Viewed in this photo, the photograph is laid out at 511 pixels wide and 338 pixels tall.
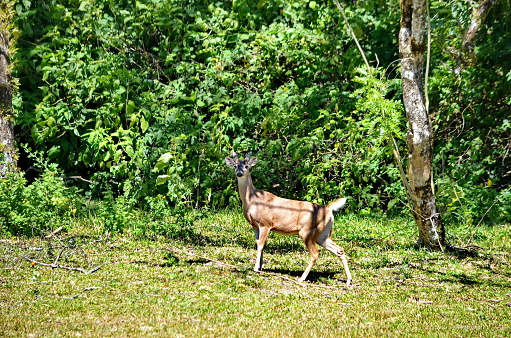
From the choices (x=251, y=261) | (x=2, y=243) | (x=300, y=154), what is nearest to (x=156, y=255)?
(x=251, y=261)

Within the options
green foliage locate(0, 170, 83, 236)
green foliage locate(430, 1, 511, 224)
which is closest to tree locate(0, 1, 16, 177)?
green foliage locate(0, 170, 83, 236)

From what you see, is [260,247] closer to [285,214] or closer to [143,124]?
[285,214]

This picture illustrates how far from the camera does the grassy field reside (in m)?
6.52

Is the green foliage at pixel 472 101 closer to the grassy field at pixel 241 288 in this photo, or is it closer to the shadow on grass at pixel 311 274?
the grassy field at pixel 241 288

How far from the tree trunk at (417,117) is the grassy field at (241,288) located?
2.49ft

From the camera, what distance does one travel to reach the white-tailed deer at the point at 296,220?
8.51 m

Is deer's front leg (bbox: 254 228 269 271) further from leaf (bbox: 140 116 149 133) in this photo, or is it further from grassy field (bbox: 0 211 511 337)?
leaf (bbox: 140 116 149 133)

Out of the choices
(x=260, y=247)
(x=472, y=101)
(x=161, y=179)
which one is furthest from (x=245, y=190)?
(x=472, y=101)

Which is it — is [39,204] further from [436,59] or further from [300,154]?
[436,59]

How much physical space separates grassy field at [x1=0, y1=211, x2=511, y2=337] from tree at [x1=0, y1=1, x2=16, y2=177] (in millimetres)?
1752

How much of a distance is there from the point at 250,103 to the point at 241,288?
20.8 feet

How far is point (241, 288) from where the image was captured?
7898 millimetres

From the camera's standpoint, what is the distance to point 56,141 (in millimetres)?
13500

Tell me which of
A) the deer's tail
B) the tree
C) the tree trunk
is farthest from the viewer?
the tree
